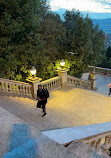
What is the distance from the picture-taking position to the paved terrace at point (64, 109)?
16.3 feet

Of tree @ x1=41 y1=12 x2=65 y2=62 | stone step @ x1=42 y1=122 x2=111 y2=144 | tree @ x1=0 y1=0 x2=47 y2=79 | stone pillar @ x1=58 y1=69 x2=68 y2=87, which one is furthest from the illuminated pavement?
tree @ x1=41 y1=12 x2=65 y2=62

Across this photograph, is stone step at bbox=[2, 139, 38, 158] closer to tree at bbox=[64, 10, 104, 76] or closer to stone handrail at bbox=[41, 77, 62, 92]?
stone handrail at bbox=[41, 77, 62, 92]

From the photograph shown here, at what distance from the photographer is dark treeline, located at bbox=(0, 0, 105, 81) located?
7879 millimetres

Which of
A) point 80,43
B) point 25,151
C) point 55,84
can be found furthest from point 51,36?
point 25,151

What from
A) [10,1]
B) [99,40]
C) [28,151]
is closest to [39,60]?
[10,1]

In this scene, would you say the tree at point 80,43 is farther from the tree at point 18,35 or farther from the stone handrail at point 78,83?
the tree at point 18,35

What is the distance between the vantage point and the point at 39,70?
9805mm

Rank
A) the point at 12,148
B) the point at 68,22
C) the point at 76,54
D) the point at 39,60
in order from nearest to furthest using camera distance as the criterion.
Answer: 1. the point at 12,148
2. the point at 39,60
3. the point at 76,54
4. the point at 68,22

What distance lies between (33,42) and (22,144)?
7.79 m

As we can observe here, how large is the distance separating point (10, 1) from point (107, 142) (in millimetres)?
7648

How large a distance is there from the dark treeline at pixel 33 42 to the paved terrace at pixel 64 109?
2.06m

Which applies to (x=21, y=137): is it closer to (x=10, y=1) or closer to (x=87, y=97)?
(x=87, y=97)

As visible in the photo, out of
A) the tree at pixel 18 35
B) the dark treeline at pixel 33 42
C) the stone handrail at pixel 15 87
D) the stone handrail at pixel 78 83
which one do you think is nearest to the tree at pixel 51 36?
the dark treeline at pixel 33 42

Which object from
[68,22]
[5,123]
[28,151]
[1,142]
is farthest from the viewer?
[68,22]
